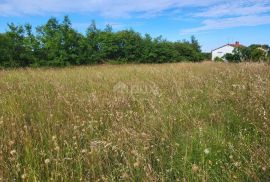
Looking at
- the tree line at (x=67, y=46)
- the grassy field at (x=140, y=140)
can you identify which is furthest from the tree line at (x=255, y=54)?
the tree line at (x=67, y=46)

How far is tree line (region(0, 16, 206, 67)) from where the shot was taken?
18.9 meters

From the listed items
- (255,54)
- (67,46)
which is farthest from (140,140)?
(67,46)

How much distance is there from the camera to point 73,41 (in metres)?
21.0

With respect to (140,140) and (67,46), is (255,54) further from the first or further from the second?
(67,46)

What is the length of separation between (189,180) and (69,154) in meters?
1.02

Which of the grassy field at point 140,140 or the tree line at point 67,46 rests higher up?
the tree line at point 67,46

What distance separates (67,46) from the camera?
20922 millimetres

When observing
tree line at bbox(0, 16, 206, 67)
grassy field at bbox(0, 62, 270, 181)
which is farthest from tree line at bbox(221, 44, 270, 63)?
tree line at bbox(0, 16, 206, 67)

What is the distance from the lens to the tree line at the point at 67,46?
18906 millimetres

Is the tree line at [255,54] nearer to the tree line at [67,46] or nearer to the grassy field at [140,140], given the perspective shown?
the grassy field at [140,140]

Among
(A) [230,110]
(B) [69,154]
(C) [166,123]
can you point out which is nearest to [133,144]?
(B) [69,154]

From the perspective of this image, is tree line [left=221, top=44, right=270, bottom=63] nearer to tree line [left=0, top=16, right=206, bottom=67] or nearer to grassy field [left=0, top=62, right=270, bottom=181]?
grassy field [left=0, top=62, right=270, bottom=181]

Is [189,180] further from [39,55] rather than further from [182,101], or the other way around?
[39,55]

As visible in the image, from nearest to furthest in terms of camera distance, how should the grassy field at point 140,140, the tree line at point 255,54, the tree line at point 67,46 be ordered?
the grassy field at point 140,140 → the tree line at point 255,54 → the tree line at point 67,46
